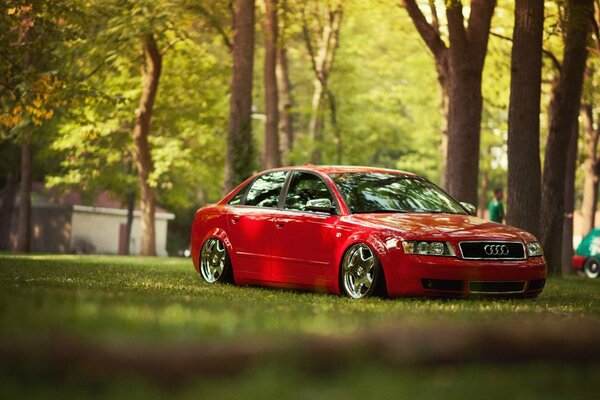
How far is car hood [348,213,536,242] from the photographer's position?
12.5m

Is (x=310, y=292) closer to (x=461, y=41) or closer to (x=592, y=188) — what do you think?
(x=461, y=41)

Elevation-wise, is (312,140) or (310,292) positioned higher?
(312,140)

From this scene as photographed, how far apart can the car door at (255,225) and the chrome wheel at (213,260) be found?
0.34 metres

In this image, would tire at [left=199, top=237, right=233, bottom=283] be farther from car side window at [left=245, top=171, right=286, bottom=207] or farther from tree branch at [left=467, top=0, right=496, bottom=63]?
tree branch at [left=467, top=0, right=496, bottom=63]

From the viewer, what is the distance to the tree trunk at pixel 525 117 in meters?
20.6

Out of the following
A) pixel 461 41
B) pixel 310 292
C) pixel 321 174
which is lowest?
pixel 310 292

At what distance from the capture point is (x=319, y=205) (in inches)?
544

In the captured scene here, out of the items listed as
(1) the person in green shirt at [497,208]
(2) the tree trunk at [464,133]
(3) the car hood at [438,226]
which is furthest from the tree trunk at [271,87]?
(3) the car hood at [438,226]

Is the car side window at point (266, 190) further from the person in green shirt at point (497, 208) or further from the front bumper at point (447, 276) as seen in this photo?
the person in green shirt at point (497, 208)

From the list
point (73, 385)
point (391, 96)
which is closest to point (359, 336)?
point (73, 385)

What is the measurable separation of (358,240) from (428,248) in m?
0.83

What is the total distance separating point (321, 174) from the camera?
14.3 m

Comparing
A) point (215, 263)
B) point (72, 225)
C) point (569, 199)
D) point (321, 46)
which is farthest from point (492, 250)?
point (72, 225)

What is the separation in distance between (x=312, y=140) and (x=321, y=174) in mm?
34659
